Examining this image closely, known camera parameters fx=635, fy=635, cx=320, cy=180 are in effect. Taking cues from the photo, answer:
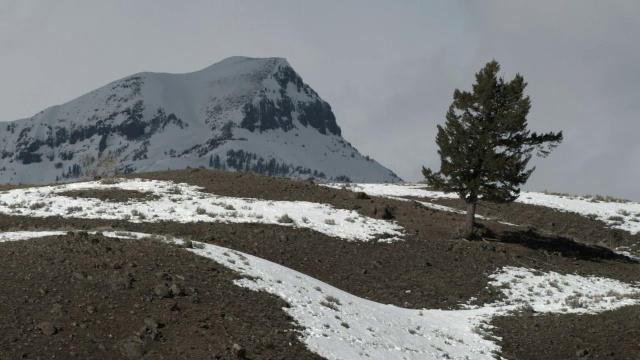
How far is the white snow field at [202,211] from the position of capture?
33.0 m

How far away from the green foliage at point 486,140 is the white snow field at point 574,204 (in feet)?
25.4

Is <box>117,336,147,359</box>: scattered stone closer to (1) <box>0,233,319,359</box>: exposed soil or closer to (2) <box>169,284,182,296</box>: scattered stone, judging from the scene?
(1) <box>0,233,319,359</box>: exposed soil

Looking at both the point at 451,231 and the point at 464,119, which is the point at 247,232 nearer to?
the point at 451,231

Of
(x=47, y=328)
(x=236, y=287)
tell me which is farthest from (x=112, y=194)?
(x=47, y=328)

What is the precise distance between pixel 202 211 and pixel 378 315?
15753 millimetres

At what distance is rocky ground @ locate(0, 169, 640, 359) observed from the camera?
15227mm

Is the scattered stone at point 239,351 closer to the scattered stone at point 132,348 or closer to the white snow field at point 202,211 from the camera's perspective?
the scattered stone at point 132,348

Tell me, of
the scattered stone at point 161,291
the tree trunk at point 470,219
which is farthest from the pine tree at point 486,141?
the scattered stone at point 161,291

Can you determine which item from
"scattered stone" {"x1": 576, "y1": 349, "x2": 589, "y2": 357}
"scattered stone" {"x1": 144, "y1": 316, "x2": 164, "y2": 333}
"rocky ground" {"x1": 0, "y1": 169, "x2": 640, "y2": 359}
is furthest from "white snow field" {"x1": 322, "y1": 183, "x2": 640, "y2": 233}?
"scattered stone" {"x1": 144, "y1": 316, "x2": 164, "y2": 333}

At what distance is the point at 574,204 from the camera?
48.8 metres

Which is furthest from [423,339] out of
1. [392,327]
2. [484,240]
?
[484,240]

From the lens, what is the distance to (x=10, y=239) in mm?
21719

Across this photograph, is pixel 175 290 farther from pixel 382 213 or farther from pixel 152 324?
pixel 382 213

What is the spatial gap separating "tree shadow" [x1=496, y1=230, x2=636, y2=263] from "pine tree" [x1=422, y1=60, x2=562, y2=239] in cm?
284
